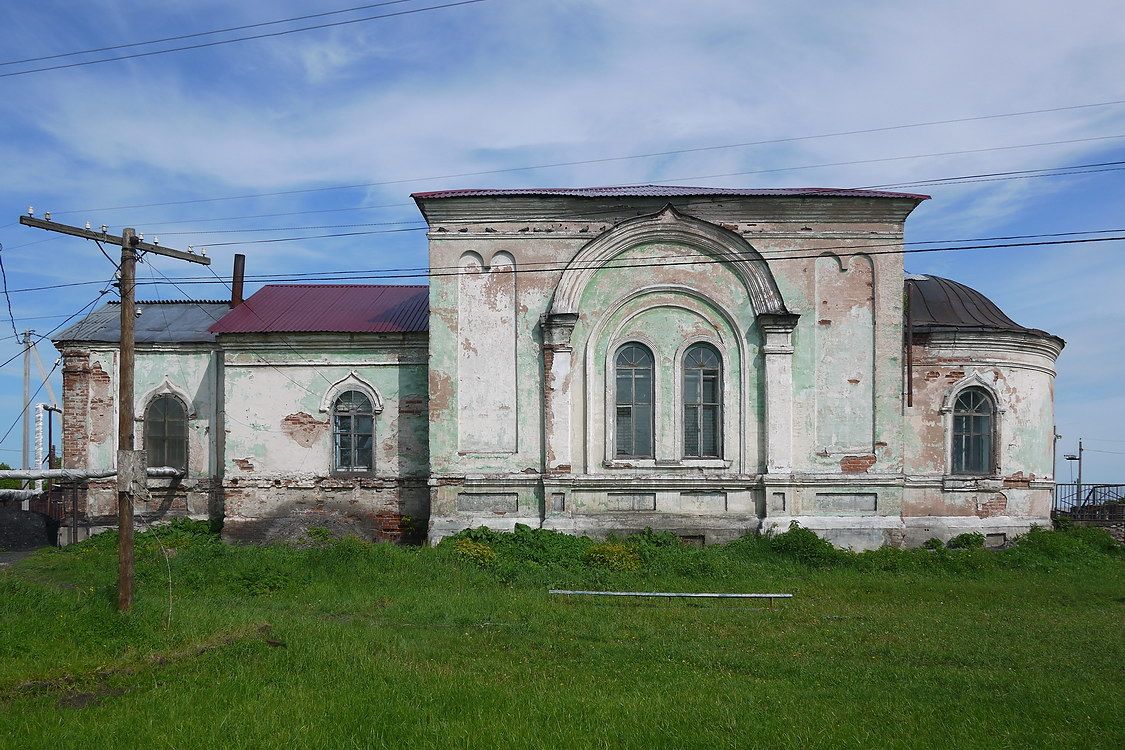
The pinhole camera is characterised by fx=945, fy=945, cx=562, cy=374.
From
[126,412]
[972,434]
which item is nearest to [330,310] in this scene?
[126,412]

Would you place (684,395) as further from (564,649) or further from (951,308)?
(564,649)

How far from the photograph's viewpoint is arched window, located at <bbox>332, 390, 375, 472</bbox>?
65.5ft

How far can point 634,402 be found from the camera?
18.1 m

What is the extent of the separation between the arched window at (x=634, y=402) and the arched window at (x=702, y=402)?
0.73 metres

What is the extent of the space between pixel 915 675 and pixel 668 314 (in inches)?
386

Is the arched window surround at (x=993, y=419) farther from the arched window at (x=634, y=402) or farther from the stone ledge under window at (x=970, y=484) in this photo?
the arched window at (x=634, y=402)

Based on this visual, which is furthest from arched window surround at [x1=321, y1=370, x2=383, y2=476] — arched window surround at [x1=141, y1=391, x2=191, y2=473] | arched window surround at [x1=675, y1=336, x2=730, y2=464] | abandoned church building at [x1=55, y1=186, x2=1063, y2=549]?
arched window surround at [x1=675, y1=336, x2=730, y2=464]

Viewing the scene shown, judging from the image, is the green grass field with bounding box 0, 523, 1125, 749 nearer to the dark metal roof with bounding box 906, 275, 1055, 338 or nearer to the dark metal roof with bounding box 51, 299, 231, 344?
the dark metal roof with bounding box 906, 275, 1055, 338

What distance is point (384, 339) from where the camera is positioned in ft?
65.3

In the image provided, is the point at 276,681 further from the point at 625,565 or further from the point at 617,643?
the point at 625,565

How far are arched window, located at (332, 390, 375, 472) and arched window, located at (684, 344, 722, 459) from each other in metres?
6.67

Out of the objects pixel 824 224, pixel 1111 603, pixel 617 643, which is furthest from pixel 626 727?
pixel 824 224

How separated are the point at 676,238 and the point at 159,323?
12.5 meters

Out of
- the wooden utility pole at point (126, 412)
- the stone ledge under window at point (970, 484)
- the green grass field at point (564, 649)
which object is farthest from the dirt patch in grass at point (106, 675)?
the stone ledge under window at point (970, 484)
